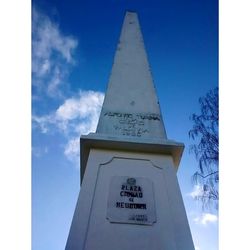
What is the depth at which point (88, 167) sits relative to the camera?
8.04 metres

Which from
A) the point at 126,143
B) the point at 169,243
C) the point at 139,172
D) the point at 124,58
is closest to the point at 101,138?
the point at 126,143

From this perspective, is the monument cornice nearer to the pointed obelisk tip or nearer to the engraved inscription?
the pointed obelisk tip

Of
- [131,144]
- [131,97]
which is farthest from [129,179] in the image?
[131,97]

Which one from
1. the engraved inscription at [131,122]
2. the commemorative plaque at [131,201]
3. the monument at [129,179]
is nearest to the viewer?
the monument at [129,179]

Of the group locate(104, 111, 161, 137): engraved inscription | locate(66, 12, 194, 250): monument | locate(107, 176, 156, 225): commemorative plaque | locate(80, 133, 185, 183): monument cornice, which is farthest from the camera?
locate(104, 111, 161, 137): engraved inscription

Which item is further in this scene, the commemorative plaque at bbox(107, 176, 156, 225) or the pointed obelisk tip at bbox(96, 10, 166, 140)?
the pointed obelisk tip at bbox(96, 10, 166, 140)

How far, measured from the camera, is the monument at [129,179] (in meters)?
6.88

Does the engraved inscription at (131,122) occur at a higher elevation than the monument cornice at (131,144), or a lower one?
higher

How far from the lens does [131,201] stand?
24.3 ft

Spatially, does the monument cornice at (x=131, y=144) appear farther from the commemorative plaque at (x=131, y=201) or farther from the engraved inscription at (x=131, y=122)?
the commemorative plaque at (x=131, y=201)

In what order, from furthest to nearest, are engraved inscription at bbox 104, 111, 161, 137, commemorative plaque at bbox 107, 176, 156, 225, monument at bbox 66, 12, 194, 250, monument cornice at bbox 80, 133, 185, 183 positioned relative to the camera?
engraved inscription at bbox 104, 111, 161, 137 → monument cornice at bbox 80, 133, 185, 183 → commemorative plaque at bbox 107, 176, 156, 225 → monument at bbox 66, 12, 194, 250

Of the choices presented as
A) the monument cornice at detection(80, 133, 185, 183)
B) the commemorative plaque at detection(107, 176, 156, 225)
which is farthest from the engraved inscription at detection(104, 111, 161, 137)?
Result: the commemorative plaque at detection(107, 176, 156, 225)

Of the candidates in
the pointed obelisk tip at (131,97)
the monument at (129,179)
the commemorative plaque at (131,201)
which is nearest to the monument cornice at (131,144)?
the monument at (129,179)

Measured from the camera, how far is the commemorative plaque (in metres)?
7.14
